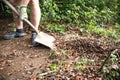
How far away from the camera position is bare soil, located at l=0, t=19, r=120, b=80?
340 centimetres

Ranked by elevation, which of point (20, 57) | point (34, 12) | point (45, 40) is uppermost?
point (34, 12)

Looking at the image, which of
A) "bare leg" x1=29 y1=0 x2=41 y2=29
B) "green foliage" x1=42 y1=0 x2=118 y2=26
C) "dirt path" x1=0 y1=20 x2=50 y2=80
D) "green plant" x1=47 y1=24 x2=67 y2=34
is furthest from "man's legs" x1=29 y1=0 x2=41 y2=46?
"green foliage" x1=42 y1=0 x2=118 y2=26

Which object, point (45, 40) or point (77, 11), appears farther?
point (77, 11)

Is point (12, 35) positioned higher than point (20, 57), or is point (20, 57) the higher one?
point (12, 35)

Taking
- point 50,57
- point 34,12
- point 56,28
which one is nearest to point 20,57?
point 50,57

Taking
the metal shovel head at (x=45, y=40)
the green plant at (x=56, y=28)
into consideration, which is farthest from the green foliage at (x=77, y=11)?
the metal shovel head at (x=45, y=40)

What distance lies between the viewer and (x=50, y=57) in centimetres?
396

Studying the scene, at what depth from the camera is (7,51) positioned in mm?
4262

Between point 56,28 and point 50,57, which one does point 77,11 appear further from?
point 50,57

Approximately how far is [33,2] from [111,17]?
10.4ft

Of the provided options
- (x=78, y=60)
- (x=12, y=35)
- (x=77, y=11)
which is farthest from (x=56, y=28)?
(x=78, y=60)

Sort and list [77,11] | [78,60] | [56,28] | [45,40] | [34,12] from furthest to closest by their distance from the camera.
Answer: [77,11] < [56,28] < [34,12] < [45,40] < [78,60]

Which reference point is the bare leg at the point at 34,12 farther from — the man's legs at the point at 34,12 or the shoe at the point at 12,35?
the shoe at the point at 12,35

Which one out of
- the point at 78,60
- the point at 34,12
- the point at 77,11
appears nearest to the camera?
the point at 78,60
